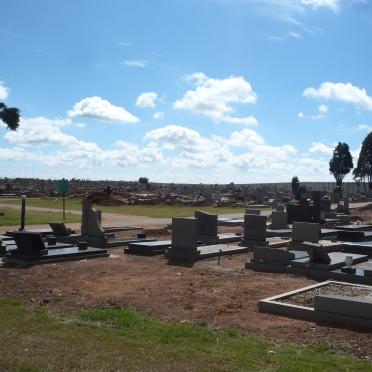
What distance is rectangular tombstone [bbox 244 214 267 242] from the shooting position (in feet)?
62.2

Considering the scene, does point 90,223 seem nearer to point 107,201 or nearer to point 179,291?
point 179,291

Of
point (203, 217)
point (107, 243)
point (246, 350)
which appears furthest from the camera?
point (203, 217)

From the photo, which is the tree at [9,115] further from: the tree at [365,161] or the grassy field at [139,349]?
the tree at [365,161]

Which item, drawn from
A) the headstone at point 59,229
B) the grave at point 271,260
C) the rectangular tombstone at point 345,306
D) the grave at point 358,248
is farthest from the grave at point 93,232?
the rectangular tombstone at point 345,306

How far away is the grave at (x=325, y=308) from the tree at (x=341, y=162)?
2613 inches

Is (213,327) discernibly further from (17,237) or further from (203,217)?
(203,217)

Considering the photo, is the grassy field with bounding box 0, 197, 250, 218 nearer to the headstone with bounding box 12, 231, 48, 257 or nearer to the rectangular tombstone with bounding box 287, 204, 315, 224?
the rectangular tombstone with bounding box 287, 204, 315, 224

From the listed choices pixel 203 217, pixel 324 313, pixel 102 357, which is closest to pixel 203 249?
pixel 203 217

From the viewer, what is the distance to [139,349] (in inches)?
267

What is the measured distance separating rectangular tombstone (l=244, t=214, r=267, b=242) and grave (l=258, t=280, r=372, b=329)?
28.3ft

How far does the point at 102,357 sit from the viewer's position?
640 centimetres

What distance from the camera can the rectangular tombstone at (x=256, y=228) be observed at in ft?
62.2

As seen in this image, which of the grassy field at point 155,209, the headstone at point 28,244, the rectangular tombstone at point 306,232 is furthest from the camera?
the grassy field at point 155,209

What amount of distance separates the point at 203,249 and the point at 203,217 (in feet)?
11.2
